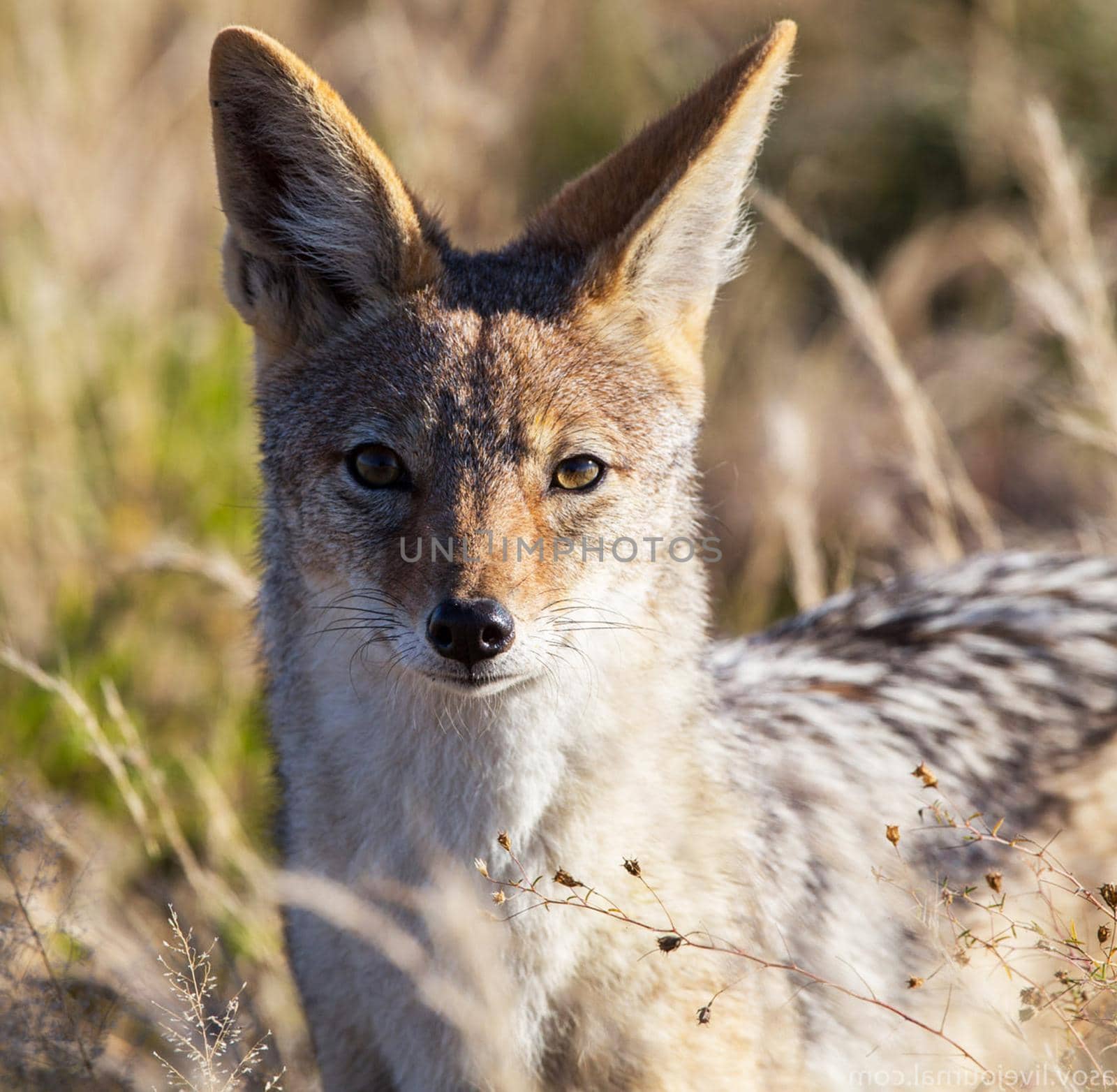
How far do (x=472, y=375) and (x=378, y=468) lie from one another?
0.35 meters

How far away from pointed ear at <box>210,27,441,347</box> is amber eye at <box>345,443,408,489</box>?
0.54 m

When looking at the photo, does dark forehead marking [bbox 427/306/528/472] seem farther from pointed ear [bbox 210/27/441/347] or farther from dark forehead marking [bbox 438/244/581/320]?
pointed ear [bbox 210/27/441/347]

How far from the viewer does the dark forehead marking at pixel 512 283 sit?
12.7ft

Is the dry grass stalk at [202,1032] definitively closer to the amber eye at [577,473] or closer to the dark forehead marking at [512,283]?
the amber eye at [577,473]

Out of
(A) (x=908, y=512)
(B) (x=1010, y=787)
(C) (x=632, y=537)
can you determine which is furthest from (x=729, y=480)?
(C) (x=632, y=537)

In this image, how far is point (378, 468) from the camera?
3.61 meters

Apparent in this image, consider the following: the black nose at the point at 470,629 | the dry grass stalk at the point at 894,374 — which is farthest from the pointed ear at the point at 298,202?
the dry grass stalk at the point at 894,374

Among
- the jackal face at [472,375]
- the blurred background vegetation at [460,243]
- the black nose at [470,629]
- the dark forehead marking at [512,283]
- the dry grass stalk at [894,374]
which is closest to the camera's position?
the black nose at [470,629]

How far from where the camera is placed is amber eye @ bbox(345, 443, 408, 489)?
142 inches

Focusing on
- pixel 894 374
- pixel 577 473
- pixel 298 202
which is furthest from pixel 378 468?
pixel 894 374

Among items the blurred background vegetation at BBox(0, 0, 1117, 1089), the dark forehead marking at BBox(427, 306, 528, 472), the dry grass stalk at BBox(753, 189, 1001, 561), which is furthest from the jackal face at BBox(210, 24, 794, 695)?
the dry grass stalk at BBox(753, 189, 1001, 561)

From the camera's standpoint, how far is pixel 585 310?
389 centimetres

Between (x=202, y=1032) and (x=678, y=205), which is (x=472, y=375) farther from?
(x=202, y=1032)

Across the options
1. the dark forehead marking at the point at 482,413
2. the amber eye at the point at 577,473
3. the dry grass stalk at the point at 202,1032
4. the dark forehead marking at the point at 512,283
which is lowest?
the dry grass stalk at the point at 202,1032
